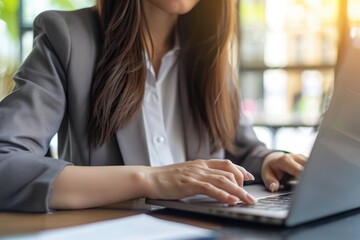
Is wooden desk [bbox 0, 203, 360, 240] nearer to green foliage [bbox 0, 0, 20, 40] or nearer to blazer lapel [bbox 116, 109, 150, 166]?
blazer lapel [bbox 116, 109, 150, 166]

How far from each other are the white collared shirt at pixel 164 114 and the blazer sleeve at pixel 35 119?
22cm

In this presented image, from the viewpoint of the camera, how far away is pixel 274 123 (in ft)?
13.3

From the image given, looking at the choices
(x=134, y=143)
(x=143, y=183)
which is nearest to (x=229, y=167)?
(x=143, y=183)

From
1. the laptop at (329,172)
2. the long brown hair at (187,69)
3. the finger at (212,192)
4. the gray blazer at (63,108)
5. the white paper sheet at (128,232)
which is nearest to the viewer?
the white paper sheet at (128,232)

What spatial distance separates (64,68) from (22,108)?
0.16 m

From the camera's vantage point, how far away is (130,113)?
46.5 inches

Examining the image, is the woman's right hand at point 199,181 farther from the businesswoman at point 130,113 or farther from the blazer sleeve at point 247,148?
the blazer sleeve at point 247,148

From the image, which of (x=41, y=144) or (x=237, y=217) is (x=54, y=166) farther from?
(x=237, y=217)

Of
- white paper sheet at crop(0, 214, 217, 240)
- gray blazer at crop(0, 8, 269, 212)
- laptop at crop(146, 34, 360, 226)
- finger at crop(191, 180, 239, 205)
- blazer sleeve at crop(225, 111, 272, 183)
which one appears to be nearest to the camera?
white paper sheet at crop(0, 214, 217, 240)

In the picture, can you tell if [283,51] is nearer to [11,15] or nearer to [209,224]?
[11,15]

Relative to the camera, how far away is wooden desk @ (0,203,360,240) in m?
0.67

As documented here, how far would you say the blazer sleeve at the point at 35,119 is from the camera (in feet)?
2.75

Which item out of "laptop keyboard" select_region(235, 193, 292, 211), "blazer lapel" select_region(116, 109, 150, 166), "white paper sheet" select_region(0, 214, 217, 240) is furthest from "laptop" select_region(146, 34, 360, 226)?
"blazer lapel" select_region(116, 109, 150, 166)

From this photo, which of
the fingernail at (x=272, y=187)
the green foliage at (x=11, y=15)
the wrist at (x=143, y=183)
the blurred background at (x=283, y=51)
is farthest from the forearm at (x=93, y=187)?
the green foliage at (x=11, y=15)
